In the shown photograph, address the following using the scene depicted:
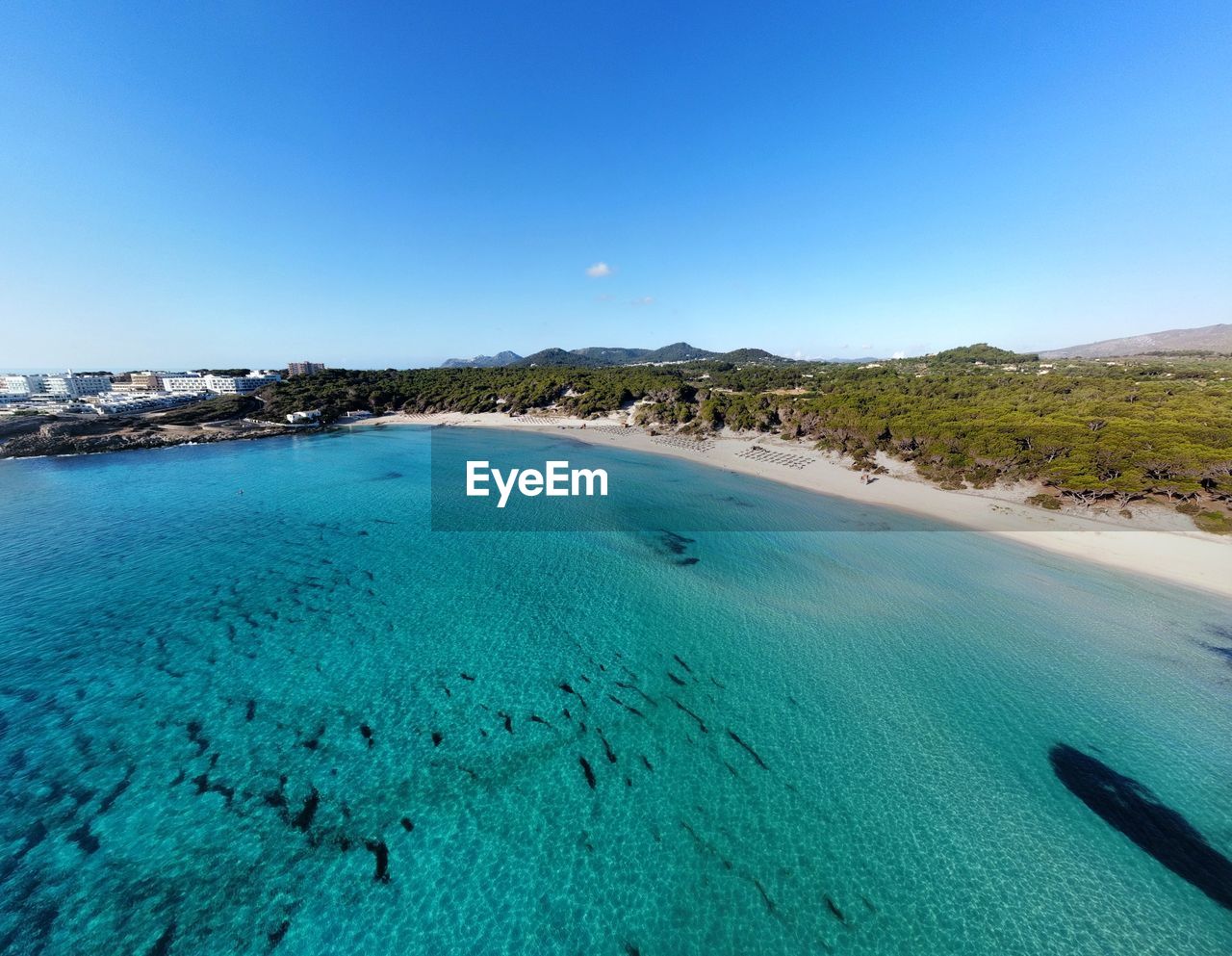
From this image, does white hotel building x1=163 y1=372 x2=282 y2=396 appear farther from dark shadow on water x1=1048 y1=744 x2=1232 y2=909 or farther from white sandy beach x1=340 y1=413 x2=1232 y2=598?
dark shadow on water x1=1048 y1=744 x2=1232 y2=909

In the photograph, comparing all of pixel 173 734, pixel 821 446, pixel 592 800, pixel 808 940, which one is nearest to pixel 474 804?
pixel 592 800

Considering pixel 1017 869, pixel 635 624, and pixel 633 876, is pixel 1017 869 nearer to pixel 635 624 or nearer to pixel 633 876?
pixel 633 876

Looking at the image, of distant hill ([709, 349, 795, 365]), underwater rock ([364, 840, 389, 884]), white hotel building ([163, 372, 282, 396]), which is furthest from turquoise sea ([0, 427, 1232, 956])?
distant hill ([709, 349, 795, 365])

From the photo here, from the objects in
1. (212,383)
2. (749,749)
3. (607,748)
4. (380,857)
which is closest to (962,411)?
(749,749)

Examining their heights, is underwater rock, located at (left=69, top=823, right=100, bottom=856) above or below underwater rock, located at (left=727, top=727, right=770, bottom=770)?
above

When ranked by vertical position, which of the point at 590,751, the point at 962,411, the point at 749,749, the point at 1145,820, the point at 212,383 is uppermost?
the point at 212,383

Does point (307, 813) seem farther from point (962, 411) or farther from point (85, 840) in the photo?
point (962, 411)
